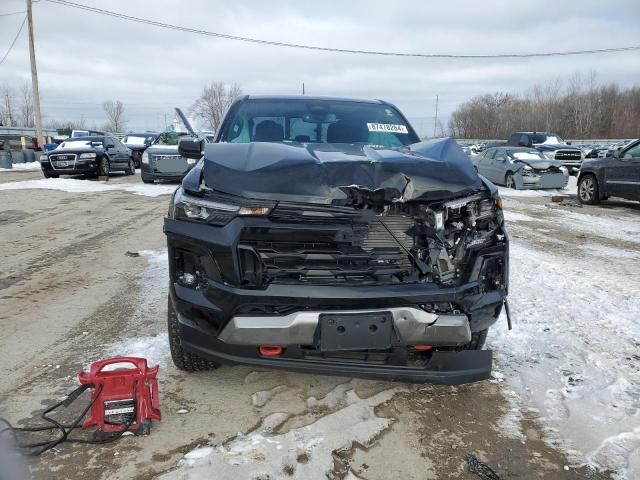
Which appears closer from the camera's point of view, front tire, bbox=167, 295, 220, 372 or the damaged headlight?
the damaged headlight

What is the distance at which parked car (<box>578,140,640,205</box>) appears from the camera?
11.0m

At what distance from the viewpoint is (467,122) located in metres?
74.9

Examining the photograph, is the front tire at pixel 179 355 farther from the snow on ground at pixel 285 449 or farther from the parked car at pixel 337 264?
the snow on ground at pixel 285 449

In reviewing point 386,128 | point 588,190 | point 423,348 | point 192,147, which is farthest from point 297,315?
point 588,190

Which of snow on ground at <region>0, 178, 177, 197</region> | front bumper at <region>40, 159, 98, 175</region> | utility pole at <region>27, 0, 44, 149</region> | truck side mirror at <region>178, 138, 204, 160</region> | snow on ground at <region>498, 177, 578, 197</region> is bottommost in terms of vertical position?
snow on ground at <region>498, 177, 578, 197</region>

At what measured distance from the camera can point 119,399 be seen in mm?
2518

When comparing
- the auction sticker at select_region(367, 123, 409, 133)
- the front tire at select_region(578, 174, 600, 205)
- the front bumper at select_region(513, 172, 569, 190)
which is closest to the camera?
the auction sticker at select_region(367, 123, 409, 133)

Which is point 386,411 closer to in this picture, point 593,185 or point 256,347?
point 256,347

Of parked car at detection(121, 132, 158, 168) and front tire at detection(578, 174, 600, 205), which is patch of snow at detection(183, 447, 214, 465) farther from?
parked car at detection(121, 132, 158, 168)

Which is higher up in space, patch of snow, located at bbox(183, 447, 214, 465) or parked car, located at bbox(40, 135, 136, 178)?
parked car, located at bbox(40, 135, 136, 178)

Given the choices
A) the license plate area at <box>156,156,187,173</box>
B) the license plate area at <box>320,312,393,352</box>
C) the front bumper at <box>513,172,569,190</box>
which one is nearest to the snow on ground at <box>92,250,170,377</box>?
the license plate area at <box>320,312,393,352</box>

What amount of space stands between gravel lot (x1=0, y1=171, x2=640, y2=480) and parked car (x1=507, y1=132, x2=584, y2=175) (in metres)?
17.9

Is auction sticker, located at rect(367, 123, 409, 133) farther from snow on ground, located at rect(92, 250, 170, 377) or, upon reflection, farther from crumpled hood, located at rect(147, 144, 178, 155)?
crumpled hood, located at rect(147, 144, 178, 155)

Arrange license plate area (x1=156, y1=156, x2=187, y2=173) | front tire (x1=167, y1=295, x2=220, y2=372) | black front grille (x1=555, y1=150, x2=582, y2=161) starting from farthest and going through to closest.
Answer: black front grille (x1=555, y1=150, x2=582, y2=161) → license plate area (x1=156, y1=156, x2=187, y2=173) → front tire (x1=167, y1=295, x2=220, y2=372)
